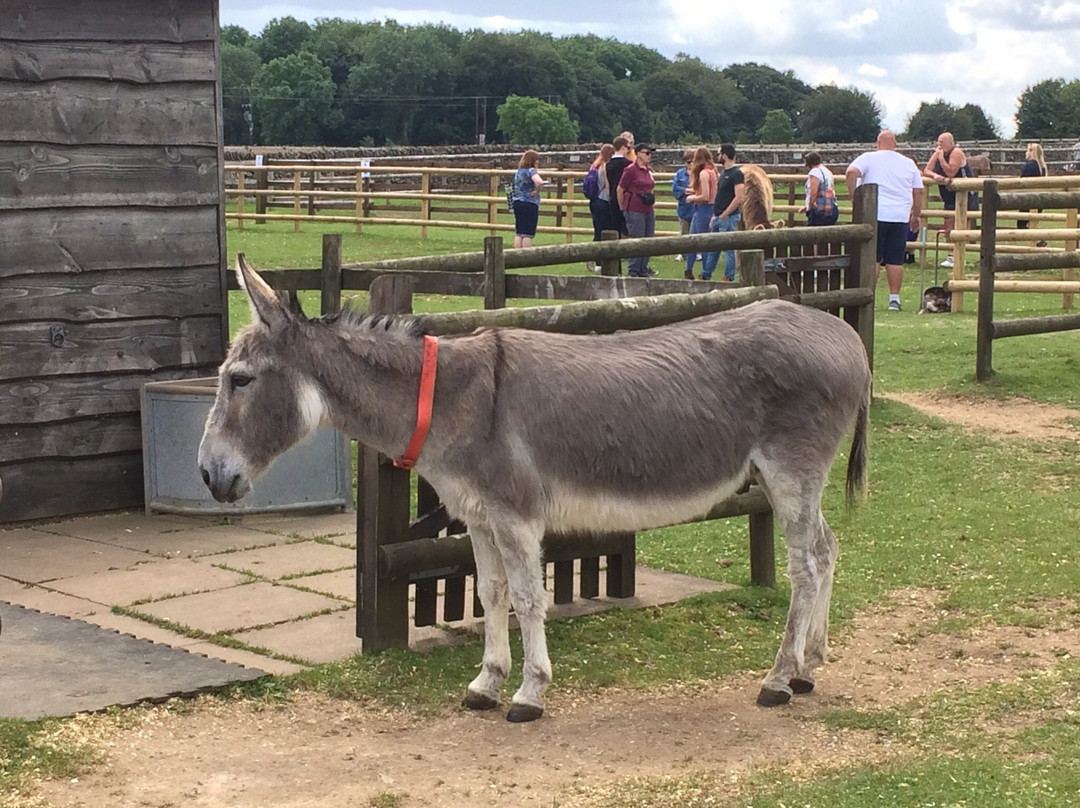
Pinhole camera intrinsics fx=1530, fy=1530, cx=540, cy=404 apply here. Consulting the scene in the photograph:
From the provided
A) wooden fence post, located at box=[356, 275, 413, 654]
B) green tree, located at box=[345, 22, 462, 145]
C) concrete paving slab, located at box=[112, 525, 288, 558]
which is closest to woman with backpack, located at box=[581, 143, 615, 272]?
concrete paving slab, located at box=[112, 525, 288, 558]

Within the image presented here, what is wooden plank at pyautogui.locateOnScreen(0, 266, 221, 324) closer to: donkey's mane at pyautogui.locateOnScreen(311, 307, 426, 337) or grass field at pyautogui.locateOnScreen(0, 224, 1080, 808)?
grass field at pyautogui.locateOnScreen(0, 224, 1080, 808)

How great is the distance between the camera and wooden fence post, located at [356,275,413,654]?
600 cm

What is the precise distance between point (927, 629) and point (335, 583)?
2719mm

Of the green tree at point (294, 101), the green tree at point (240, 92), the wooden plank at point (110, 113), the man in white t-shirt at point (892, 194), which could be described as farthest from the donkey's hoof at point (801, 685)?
the green tree at point (294, 101)

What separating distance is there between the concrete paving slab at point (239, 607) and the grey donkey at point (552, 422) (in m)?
1.30

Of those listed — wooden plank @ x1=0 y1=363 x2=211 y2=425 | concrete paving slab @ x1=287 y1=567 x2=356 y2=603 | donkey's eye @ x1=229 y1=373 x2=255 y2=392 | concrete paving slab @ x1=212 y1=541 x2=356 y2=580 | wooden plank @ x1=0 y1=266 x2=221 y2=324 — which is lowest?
concrete paving slab @ x1=287 y1=567 x2=356 y2=603

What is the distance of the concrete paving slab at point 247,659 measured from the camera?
5953 mm

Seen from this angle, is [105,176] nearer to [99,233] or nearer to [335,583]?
[99,233]

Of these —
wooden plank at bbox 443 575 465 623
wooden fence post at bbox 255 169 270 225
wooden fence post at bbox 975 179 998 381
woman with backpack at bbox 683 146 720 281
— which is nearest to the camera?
wooden plank at bbox 443 575 465 623

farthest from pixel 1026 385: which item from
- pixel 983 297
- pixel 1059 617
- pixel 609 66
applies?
pixel 609 66

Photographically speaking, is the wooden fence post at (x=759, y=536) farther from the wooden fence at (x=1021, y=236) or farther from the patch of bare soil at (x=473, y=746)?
the wooden fence at (x=1021, y=236)

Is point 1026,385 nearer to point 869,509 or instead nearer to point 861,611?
point 869,509

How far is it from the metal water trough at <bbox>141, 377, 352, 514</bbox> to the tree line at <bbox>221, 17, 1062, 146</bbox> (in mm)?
Answer: 85194

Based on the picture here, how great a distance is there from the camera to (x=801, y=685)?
5.80 metres
